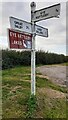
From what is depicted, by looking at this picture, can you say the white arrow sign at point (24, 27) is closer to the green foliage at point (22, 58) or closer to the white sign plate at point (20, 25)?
the white sign plate at point (20, 25)

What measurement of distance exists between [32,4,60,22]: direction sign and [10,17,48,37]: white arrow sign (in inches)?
10.3

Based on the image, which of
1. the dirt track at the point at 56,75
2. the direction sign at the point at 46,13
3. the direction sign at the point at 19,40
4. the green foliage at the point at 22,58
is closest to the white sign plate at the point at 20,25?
the direction sign at the point at 19,40

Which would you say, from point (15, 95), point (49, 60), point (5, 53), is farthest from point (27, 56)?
point (15, 95)

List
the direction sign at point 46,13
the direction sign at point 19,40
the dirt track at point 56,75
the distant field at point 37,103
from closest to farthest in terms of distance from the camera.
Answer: the direction sign at point 19,40, the distant field at point 37,103, the direction sign at point 46,13, the dirt track at point 56,75

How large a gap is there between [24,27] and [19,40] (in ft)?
1.19

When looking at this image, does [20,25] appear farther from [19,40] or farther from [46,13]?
[46,13]

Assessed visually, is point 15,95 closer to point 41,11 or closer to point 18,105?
point 18,105

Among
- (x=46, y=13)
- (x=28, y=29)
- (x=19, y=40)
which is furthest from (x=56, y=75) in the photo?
(x=19, y=40)

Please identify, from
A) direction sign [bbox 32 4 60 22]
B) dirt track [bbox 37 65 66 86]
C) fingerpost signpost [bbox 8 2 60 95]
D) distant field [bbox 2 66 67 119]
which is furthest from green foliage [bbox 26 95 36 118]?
dirt track [bbox 37 65 66 86]

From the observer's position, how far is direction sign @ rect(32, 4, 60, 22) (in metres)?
5.32

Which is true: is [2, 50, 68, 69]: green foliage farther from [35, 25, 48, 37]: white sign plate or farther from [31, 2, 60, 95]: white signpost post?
[31, 2, 60, 95]: white signpost post

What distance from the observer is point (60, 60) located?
27719 mm

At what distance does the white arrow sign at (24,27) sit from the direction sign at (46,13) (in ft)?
0.86

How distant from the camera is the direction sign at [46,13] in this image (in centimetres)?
532
